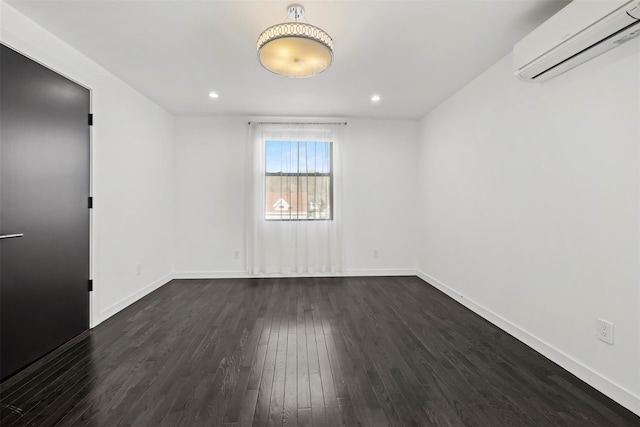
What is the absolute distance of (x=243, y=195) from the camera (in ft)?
15.2

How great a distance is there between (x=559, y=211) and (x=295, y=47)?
87.1 inches

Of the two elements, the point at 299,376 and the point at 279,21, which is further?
the point at 279,21

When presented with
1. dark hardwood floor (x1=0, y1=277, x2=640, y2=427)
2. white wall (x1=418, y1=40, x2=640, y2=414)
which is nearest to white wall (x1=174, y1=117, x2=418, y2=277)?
white wall (x1=418, y1=40, x2=640, y2=414)

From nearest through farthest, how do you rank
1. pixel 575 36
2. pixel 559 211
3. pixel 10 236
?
pixel 575 36 → pixel 10 236 → pixel 559 211

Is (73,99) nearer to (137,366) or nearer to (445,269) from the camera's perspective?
(137,366)

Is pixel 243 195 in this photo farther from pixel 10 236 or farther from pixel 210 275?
pixel 10 236

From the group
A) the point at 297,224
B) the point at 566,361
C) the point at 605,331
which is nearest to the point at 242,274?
the point at 297,224

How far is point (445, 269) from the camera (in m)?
3.86

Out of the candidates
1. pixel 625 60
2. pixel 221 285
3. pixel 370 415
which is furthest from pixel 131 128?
pixel 625 60

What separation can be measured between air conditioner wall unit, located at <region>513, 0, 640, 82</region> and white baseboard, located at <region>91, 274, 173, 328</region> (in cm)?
424

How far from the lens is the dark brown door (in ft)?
6.49

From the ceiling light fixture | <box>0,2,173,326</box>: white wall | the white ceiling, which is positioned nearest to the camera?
the ceiling light fixture

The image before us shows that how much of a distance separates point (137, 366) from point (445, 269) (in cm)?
344

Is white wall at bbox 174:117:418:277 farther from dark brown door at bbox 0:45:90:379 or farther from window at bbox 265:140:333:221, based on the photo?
dark brown door at bbox 0:45:90:379
